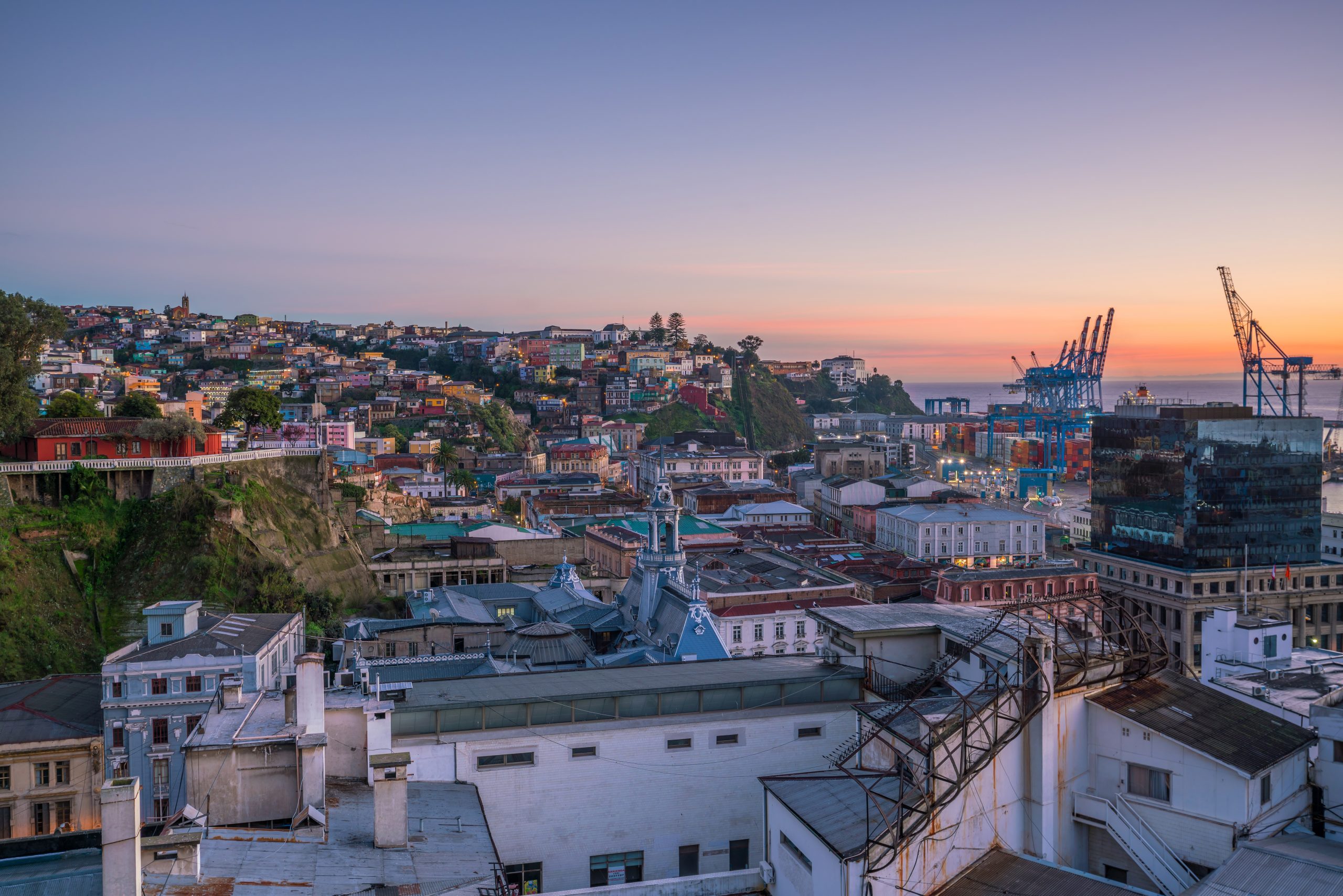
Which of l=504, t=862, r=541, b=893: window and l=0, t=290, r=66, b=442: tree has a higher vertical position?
l=0, t=290, r=66, b=442: tree

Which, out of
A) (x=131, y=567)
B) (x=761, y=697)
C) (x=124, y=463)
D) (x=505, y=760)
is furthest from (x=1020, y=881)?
(x=124, y=463)

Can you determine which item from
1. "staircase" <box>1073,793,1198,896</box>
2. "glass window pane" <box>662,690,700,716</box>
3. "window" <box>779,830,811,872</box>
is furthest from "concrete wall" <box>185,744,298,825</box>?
"staircase" <box>1073,793,1198,896</box>

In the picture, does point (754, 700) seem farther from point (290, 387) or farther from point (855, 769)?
point (290, 387)

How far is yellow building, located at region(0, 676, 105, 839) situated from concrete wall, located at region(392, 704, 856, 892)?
11158 millimetres

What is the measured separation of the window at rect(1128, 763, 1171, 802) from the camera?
578 inches

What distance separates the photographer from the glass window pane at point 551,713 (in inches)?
666

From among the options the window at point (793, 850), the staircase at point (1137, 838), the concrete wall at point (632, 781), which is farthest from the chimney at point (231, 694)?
the staircase at point (1137, 838)

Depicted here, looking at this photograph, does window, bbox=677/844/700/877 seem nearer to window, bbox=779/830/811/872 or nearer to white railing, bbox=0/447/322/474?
window, bbox=779/830/811/872

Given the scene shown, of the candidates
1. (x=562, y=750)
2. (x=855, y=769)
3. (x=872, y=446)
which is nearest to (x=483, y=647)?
(x=562, y=750)

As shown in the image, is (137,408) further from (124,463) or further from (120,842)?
(120,842)

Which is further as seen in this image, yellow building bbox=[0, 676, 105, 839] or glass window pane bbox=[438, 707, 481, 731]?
yellow building bbox=[0, 676, 105, 839]

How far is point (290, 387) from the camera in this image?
370 ft

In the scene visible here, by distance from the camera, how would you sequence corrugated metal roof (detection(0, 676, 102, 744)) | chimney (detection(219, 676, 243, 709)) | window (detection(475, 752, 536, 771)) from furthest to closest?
corrugated metal roof (detection(0, 676, 102, 744)) < window (detection(475, 752, 536, 771)) < chimney (detection(219, 676, 243, 709))

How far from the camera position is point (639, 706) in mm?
17453
